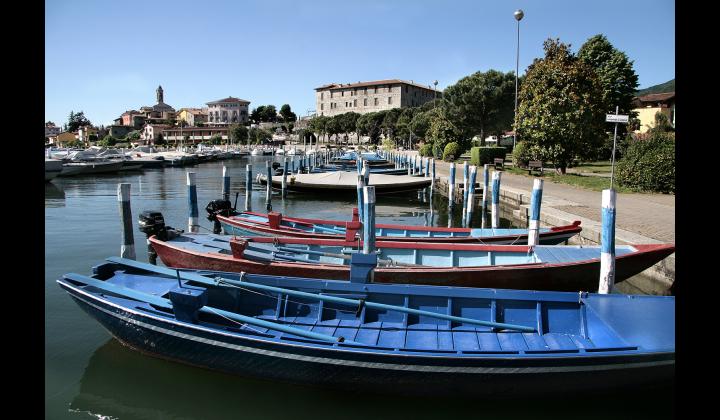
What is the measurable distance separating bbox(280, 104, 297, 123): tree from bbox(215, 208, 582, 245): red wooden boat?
150m

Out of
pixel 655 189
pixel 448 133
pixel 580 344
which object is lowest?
pixel 580 344

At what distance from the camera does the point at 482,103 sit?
60031 mm

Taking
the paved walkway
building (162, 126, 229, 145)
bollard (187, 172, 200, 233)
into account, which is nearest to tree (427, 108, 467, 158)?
the paved walkway

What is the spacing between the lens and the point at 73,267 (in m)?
13.0

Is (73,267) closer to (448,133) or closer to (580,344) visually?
(580,344)

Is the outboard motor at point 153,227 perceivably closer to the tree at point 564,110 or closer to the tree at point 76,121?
the tree at point 564,110

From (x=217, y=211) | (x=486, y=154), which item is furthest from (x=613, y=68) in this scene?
(x=217, y=211)

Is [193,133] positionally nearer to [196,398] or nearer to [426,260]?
[426,260]

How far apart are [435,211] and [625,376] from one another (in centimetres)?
1949

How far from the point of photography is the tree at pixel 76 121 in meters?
171

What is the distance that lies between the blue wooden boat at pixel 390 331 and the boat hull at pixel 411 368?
14 millimetres

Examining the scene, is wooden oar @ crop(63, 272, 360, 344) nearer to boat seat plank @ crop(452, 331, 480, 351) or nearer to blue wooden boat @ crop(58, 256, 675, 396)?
blue wooden boat @ crop(58, 256, 675, 396)

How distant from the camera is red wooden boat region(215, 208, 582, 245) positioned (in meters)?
11.5

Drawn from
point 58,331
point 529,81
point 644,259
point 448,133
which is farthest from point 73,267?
point 448,133
